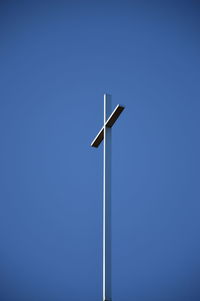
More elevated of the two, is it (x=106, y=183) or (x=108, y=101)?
(x=108, y=101)

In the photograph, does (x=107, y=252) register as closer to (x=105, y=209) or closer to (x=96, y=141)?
(x=105, y=209)

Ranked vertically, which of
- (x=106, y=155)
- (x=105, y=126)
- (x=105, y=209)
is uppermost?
(x=105, y=126)

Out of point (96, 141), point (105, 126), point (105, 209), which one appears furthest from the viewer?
point (96, 141)

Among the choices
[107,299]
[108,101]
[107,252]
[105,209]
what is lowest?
[107,299]

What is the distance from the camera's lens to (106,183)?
4004 mm

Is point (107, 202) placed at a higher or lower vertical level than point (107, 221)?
higher

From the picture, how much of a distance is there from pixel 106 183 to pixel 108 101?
86 cm

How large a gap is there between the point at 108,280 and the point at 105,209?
0.56 meters

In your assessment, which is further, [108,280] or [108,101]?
[108,101]

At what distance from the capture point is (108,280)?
3709 millimetres

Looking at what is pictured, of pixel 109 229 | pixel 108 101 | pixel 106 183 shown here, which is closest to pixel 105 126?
pixel 108 101

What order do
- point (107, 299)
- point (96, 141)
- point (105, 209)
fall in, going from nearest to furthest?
point (107, 299) < point (105, 209) < point (96, 141)

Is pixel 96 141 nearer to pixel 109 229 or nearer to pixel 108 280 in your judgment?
pixel 109 229

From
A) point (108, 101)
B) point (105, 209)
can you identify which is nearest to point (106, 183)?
point (105, 209)
